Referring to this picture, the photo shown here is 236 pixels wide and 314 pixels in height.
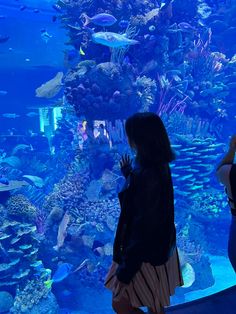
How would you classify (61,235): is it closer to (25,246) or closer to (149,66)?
(25,246)

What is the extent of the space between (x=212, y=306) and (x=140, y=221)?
5.52ft

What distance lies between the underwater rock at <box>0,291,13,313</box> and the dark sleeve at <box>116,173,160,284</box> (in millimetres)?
6343

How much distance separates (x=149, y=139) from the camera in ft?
6.13

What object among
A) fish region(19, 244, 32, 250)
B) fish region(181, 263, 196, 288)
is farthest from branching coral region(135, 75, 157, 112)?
fish region(19, 244, 32, 250)

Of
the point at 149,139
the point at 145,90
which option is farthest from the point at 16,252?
the point at 149,139

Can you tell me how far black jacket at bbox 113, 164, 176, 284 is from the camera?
1795mm

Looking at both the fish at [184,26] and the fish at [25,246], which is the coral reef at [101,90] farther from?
the fish at [25,246]

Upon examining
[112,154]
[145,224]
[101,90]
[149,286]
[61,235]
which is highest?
[145,224]

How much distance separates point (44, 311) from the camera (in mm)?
7398

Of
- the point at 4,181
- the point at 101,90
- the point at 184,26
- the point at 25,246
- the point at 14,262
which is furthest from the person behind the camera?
the point at 184,26

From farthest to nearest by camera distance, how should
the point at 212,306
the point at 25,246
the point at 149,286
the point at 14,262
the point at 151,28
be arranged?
the point at 151,28
the point at 25,246
the point at 14,262
the point at 212,306
the point at 149,286

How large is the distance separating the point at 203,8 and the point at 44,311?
11.5 m

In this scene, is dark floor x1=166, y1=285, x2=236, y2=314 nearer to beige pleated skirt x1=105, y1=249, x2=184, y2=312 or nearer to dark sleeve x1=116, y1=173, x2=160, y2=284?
beige pleated skirt x1=105, y1=249, x2=184, y2=312

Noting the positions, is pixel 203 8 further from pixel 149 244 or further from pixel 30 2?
pixel 149 244
